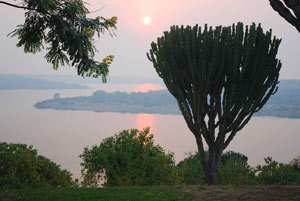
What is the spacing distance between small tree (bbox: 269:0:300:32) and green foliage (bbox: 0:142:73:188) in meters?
7.86

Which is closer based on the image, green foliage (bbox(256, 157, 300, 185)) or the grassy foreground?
the grassy foreground

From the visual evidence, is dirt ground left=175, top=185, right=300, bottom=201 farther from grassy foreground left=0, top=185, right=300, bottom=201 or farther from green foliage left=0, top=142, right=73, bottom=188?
green foliage left=0, top=142, right=73, bottom=188

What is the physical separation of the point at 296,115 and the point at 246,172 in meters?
106

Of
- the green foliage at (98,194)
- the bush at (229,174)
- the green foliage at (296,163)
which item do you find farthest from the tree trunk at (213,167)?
the green foliage at (296,163)

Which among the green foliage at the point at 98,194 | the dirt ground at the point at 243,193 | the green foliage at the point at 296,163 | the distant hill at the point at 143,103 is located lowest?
the green foliage at the point at 98,194

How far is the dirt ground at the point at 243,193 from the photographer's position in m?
8.35

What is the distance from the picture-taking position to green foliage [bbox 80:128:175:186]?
13.8 metres

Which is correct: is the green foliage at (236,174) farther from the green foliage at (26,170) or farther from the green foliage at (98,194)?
the green foliage at (26,170)

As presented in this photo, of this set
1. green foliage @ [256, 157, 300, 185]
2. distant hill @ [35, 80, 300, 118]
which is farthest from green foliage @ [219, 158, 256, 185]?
distant hill @ [35, 80, 300, 118]

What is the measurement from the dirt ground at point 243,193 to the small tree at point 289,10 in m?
3.75

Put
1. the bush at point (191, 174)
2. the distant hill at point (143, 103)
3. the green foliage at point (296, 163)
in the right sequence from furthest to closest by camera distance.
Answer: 1. the distant hill at point (143, 103)
2. the green foliage at point (296, 163)
3. the bush at point (191, 174)

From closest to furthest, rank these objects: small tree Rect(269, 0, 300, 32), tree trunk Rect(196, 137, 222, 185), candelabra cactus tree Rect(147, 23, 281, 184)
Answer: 1. small tree Rect(269, 0, 300, 32)
2. candelabra cactus tree Rect(147, 23, 281, 184)
3. tree trunk Rect(196, 137, 222, 185)

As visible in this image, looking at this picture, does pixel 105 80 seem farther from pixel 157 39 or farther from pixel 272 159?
pixel 272 159

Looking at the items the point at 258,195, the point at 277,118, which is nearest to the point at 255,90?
the point at 258,195
